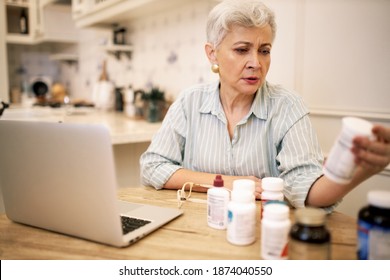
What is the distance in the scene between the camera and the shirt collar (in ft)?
4.07

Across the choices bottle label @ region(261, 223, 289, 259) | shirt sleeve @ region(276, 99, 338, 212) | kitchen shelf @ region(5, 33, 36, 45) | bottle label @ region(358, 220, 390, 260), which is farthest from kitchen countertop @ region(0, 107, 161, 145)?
kitchen shelf @ region(5, 33, 36, 45)

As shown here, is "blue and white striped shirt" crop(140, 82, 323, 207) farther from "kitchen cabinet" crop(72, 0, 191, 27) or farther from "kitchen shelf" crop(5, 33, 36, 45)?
"kitchen shelf" crop(5, 33, 36, 45)

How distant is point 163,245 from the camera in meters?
0.77

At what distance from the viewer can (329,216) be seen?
37.2 inches

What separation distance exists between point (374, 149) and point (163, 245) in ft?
1.49

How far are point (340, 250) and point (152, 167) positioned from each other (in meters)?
0.68

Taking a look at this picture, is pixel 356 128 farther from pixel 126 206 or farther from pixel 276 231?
A: pixel 126 206

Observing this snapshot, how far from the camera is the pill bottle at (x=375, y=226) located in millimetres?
589

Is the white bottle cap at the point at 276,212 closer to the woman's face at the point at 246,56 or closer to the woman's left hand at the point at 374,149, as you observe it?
the woman's left hand at the point at 374,149

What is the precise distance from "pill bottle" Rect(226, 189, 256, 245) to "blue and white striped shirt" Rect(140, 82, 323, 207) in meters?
0.34

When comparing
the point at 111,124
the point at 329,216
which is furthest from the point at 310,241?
the point at 111,124

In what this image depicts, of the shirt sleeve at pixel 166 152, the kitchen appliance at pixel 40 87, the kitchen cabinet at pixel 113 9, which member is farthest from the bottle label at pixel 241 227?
the kitchen appliance at pixel 40 87

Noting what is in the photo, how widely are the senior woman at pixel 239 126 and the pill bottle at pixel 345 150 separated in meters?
0.30
